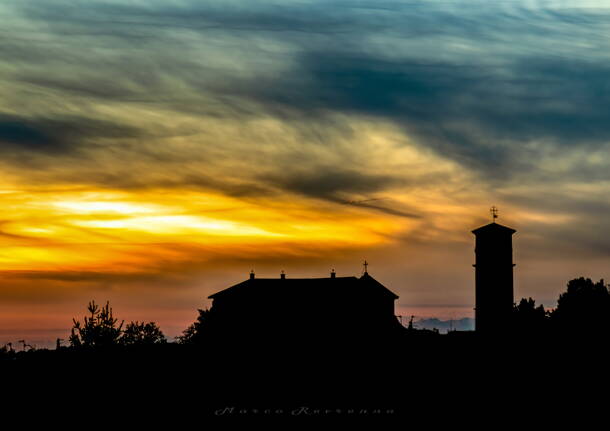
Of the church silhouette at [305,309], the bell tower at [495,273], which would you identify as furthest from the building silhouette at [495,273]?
the church silhouette at [305,309]

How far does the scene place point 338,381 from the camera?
227 feet

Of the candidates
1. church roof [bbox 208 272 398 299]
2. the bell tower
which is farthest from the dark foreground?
church roof [bbox 208 272 398 299]

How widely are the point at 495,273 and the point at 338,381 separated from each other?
30.6m

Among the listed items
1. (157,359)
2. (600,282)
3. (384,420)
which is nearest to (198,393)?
(157,359)

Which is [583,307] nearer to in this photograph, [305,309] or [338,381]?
[305,309]

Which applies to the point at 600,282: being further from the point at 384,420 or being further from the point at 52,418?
the point at 52,418

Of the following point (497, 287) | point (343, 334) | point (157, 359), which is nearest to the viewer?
point (157, 359)

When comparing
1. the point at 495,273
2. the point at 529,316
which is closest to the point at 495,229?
the point at 495,273

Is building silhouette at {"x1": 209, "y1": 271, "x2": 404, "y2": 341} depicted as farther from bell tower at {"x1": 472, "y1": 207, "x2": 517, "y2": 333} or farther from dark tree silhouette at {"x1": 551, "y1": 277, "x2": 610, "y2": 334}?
dark tree silhouette at {"x1": 551, "y1": 277, "x2": 610, "y2": 334}

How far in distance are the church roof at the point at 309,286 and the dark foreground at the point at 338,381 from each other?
1132 inches

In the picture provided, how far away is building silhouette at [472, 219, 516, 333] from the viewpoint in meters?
93.6

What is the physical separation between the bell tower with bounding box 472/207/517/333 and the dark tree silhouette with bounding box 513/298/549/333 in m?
2.17

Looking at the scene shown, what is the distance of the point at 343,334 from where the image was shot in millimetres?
100312

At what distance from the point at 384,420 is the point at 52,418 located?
19538 mm
